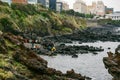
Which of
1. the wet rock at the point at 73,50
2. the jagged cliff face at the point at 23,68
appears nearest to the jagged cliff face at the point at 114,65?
the jagged cliff face at the point at 23,68

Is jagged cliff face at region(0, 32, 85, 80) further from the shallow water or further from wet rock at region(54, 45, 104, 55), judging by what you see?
wet rock at region(54, 45, 104, 55)

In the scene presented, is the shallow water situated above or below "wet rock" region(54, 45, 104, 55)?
above

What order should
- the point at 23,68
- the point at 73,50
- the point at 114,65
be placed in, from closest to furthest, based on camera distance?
the point at 23,68 < the point at 114,65 < the point at 73,50

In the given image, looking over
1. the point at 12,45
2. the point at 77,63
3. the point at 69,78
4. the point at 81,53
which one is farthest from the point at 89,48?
the point at 69,78

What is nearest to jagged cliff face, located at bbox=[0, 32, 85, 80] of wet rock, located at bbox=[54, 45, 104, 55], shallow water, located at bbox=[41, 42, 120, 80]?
shallow water, located at bbox=[41, 42, 120, 80]

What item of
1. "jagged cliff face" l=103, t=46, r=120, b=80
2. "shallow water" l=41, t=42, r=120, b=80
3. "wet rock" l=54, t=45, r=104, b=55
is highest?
"jagged cliff face" l=103, t=46, r=120, b=80

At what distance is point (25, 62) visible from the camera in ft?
190

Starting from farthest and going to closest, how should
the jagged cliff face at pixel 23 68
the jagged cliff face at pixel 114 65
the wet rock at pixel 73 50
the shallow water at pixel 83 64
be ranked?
1. the wet rock at pixel 73 50
2. the shallow water at pixel 83 64
3. the jagged cliff face at pixel 114 65
4. the jagged cliff face at pixel 23 68

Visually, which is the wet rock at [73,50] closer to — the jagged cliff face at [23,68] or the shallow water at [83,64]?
the shallow water at [83,64]

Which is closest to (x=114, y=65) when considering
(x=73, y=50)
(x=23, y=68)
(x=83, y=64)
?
(x=23, y=68)

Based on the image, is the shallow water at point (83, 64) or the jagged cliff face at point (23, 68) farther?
the shallow water at point (83, 64)

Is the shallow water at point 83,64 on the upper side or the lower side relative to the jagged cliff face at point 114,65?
lower

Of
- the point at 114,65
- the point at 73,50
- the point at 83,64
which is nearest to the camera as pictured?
the point at 114,65

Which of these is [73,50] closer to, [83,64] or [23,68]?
[83,64]
